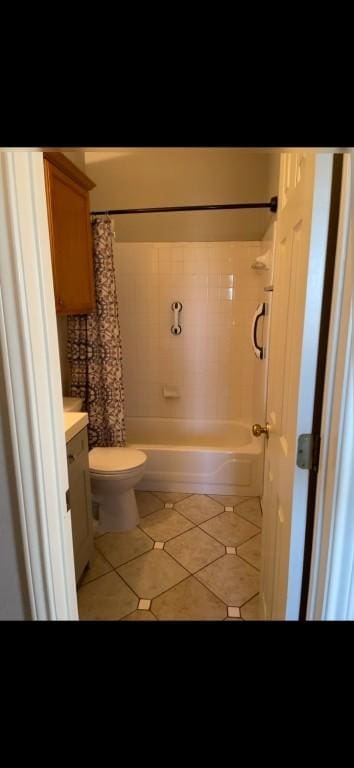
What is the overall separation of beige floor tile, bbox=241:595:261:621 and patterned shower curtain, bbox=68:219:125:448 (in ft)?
4.24

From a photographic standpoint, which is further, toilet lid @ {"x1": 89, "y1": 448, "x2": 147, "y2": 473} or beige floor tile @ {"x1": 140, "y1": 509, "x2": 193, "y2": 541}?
beige floor tile @ {"x1": 140, "y1": 509, "x2": 193, "y2": 541}

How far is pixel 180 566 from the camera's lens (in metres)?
1.88

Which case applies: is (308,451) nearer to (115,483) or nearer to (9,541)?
(9,541)

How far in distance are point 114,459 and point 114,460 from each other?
0.05 feet

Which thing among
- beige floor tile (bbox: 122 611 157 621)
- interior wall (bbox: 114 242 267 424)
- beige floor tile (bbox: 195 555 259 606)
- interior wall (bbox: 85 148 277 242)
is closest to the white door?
beige floor tile (bbox: 195 555 259 606)

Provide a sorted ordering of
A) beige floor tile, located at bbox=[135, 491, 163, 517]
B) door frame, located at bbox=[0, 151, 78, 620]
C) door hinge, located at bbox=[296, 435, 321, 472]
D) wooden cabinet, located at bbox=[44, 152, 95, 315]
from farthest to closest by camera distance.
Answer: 1. beige floor tile, located at bbox=[135, 491, 163, 517]
2. wooden cabinet, located at bbox=[44, 152, 95, 315]
3. door hinge, located at bbox=[296, 435, 321, 472]
4. door frame, located at bbox=[0, 151, 78, 620]

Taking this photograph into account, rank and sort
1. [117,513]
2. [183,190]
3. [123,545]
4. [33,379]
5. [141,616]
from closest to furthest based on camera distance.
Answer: [33,379] < [141,616] < [123,545] < [117,513] < [183,190]

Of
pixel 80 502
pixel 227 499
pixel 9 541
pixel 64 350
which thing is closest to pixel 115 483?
pixel 80 502

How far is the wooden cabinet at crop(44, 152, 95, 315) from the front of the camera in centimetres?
172

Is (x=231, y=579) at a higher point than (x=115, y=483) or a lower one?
lower

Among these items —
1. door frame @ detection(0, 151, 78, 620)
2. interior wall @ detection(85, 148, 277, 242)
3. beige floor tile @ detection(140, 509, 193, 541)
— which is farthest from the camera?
interior wall @ detection(85, 148, 277, 242)

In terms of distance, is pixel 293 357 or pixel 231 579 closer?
pixel 293 357

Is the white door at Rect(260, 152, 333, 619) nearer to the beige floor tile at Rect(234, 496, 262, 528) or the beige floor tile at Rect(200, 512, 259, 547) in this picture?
the beige floor tile at Rect(200, 512, 259, 547)

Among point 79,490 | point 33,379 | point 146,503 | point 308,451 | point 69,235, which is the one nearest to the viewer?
point 33,379
